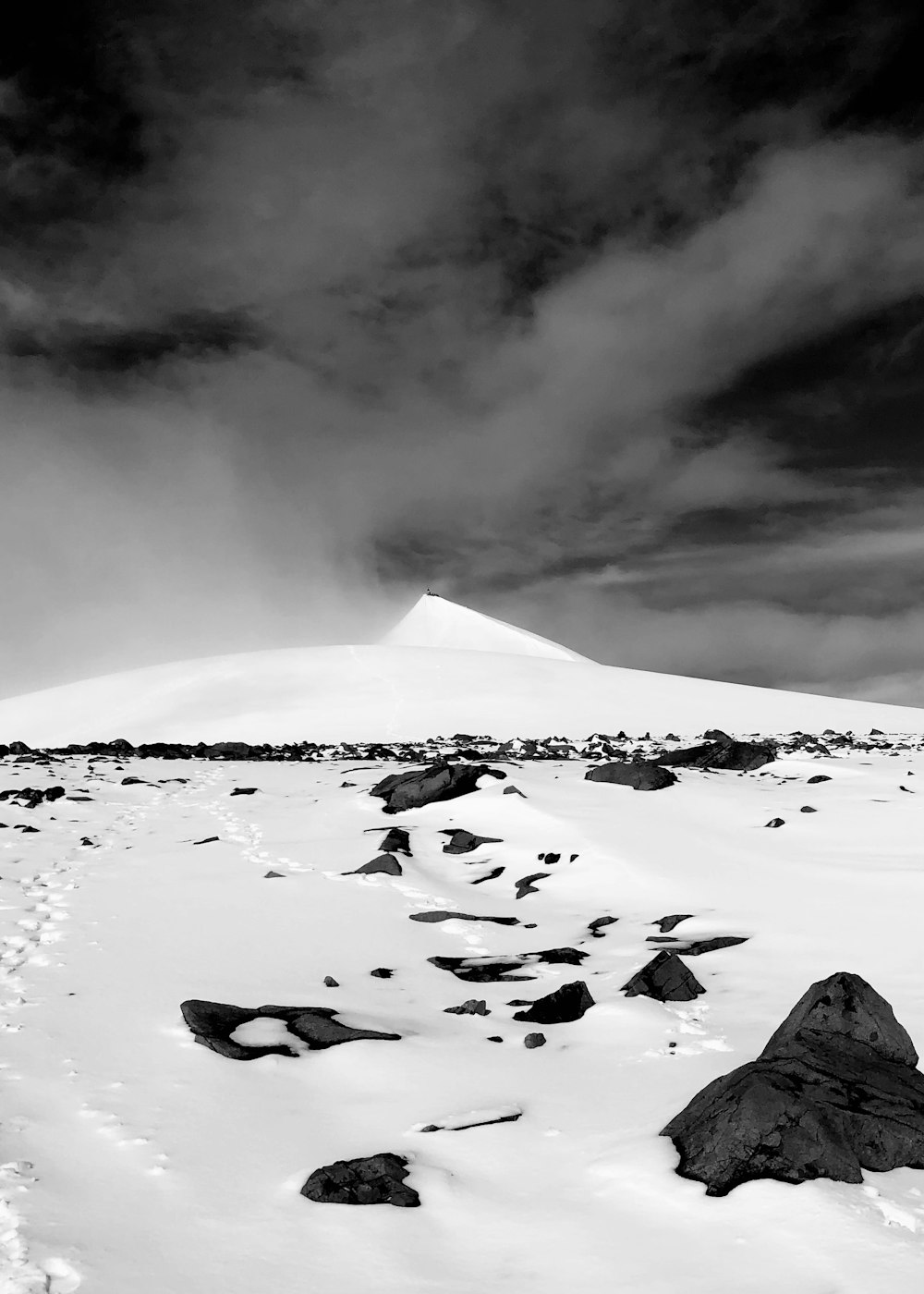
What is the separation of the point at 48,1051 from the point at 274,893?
4.29 meters

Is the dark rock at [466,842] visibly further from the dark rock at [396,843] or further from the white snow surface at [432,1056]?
the dark rock at [396,843]

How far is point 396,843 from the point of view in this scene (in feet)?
37.7

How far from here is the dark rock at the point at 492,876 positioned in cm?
1061

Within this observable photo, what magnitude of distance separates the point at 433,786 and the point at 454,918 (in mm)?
5150

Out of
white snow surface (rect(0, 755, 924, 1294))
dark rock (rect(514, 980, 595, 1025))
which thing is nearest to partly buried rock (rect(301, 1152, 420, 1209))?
white snow surface (rect(0, 755, 924, 1294))

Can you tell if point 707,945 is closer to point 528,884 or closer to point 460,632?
point 528,884

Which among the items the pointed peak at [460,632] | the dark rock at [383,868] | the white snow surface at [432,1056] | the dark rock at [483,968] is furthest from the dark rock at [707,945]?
the pointed peak at [460,632]

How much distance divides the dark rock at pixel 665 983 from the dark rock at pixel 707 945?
2.87 ft

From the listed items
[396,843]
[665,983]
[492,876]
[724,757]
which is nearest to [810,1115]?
[665,983]

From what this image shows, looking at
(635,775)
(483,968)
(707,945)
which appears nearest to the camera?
(483,968)

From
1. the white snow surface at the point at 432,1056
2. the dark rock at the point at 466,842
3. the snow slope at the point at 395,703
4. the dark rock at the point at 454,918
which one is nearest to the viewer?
the white snow surface at the point at 432,1056

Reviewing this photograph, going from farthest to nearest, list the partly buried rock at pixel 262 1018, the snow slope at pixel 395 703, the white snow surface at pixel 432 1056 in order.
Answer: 1. the snow slope at pixel 395 703
2. the partly buried rock at pixel 262 1018
3. the white snow surface at pixel 432 1056

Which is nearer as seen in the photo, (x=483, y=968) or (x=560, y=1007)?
(x=560, y=1007)

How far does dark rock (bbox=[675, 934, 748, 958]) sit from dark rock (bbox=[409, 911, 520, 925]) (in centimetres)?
180
